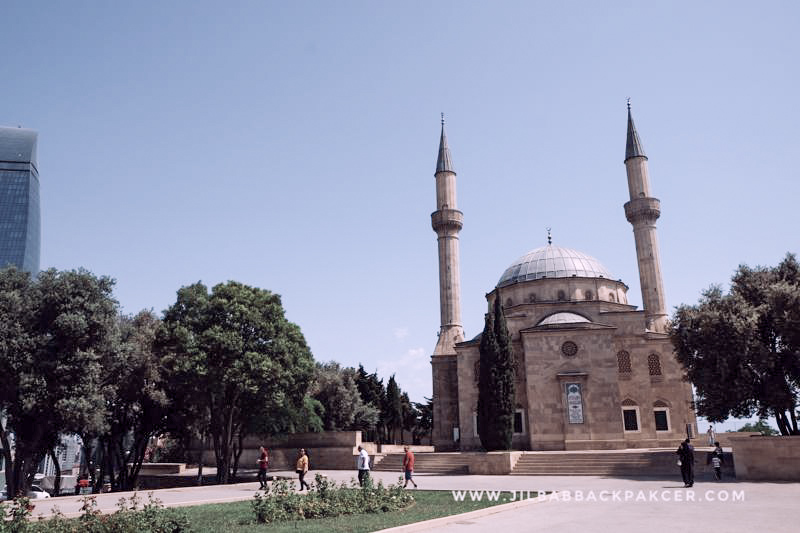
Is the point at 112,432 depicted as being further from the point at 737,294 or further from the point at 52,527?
the point at 737,294

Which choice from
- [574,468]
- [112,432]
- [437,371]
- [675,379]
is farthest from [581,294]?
[112,432]

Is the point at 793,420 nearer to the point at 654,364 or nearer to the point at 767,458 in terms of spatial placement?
the point at 767,458

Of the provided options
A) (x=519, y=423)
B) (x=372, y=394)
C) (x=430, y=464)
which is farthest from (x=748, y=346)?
(x=372, y=394)

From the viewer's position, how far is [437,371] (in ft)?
122

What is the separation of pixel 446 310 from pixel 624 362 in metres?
11.4

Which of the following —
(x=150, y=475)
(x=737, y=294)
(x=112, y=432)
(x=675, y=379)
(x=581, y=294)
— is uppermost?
(x=581, y=294)

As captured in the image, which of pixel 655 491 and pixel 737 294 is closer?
pixel 655 491

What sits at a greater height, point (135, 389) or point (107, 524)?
point (135, 389)

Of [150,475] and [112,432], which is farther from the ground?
[112,432]

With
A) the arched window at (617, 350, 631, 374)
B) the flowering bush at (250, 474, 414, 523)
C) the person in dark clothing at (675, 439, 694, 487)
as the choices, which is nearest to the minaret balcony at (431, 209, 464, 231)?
the arched window at (617, 350, 631, 374)

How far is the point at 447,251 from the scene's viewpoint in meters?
39.9

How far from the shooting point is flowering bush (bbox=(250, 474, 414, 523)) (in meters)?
11.0

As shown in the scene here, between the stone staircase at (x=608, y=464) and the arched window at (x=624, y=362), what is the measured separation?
10648 millimetres

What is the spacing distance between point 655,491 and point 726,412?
8310 millimetres
